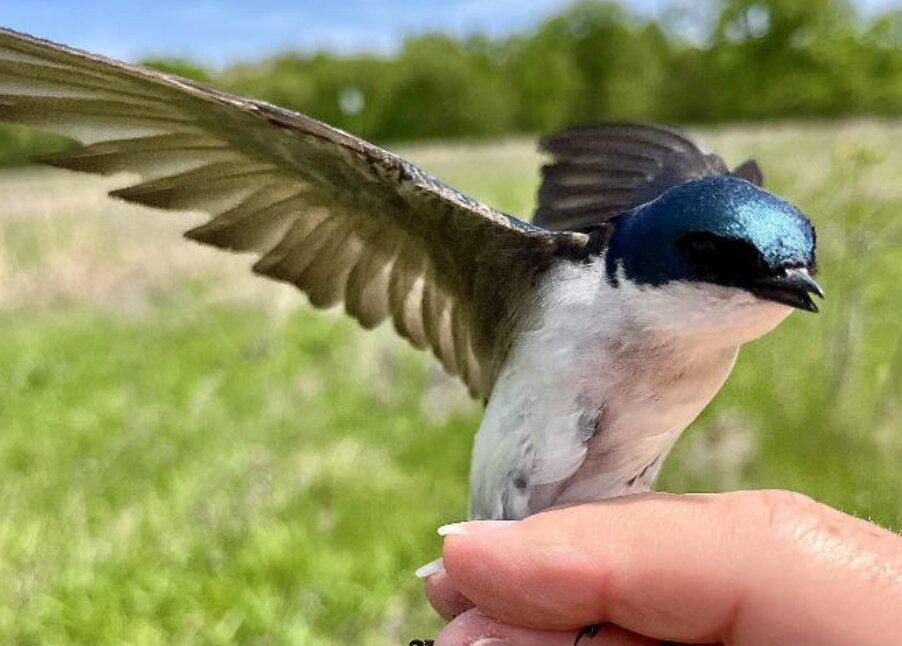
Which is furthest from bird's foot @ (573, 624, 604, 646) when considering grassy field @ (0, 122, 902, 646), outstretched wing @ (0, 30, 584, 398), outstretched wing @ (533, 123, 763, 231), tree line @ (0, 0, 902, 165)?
tree line @ (0, 0, 902, 165)

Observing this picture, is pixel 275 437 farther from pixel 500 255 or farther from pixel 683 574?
pixel 683 574

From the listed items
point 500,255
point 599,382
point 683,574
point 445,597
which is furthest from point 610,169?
point 683,574

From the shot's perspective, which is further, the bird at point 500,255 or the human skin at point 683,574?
the bird at point 500,255

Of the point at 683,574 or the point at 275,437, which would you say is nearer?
the point at 683,574

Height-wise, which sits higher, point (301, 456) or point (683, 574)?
point (683, 574)

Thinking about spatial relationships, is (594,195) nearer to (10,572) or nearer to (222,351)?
(10,572)

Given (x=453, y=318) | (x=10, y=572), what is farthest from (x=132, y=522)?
(x=453, y=318)

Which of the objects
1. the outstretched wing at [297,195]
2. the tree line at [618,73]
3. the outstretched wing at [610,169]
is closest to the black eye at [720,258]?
the outstretched wing at [297,195]

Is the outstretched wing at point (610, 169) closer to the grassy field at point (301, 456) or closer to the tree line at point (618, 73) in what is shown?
the grassy field at point (301, 456)
